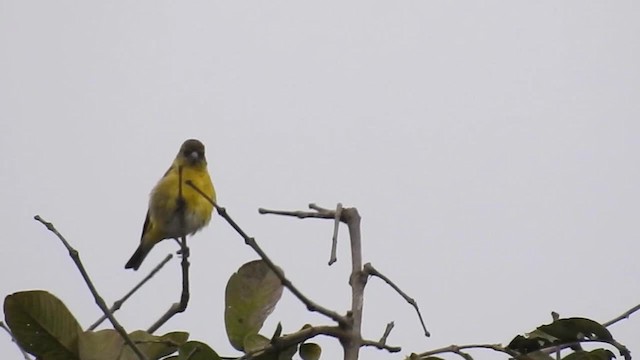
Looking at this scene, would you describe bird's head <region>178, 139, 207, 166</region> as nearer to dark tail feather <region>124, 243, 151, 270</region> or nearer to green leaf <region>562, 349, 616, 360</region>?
dark tail feather <region>124, 243, 151, 270</region>

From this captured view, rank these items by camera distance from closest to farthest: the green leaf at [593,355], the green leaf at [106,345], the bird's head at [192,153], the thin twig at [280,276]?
the thin twig at [280,276]
the green leaf at [106,345]
the green leaf at [593,355]
the bird's head at [192,153]

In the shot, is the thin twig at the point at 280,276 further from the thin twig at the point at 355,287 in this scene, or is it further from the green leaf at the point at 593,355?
the green leaf at the point at 593,355

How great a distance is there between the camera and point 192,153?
517 cm

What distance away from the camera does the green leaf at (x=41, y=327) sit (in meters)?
1.98

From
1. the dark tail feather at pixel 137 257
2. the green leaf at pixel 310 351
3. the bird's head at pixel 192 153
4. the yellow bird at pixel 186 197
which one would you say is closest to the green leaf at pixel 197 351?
the green leaf at pixel 310 351

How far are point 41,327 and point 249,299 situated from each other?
0.45 meters

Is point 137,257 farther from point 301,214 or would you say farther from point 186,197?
point 301,214

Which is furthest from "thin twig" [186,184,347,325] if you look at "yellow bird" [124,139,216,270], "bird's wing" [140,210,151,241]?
"bird's wing" [140,210,151,241]

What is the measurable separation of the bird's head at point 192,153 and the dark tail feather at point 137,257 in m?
0.69

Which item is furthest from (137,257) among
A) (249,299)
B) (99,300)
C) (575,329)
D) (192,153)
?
(99,300)

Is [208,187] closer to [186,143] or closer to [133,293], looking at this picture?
[186,143]

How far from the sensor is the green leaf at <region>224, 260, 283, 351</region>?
2117 millimetres

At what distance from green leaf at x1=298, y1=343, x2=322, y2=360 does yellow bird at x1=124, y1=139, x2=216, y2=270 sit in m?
2.82

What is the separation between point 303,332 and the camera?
1.84 meters
